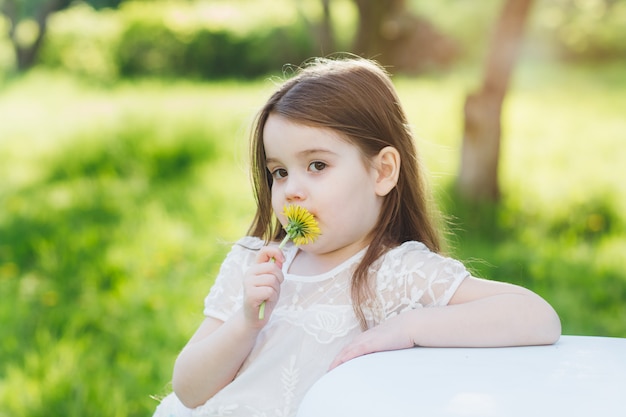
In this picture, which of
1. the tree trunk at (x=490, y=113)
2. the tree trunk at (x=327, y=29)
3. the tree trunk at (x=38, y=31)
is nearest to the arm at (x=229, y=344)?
the tree trunk at (x=490, y=113)

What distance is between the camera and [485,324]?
1.66m

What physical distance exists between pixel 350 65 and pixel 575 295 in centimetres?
251

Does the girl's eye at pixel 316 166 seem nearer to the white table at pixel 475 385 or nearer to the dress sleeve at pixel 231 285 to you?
the dress sleeve at pixel 231 285

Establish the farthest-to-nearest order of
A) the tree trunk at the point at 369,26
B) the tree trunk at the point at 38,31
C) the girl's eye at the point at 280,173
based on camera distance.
→ the tree trunk at the point at 38,31
the tree trunk at the point at 369,26
the girl's eye at the point at 280,173

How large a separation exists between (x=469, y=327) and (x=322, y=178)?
1.37 ft

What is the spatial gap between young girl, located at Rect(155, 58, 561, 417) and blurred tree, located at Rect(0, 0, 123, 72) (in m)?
13.1

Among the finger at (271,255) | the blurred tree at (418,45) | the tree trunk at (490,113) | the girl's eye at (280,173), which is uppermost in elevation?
the girl's eye at (280,173)

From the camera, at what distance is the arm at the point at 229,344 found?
1.70 m

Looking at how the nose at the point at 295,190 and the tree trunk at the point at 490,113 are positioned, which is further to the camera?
the tree trunk at the point at 490,113

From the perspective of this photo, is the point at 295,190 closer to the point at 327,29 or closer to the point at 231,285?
the point at 231,285

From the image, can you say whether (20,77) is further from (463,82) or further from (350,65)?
(350,65)

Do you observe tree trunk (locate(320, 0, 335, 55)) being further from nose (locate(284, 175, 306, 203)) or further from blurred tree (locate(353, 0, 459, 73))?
blurred tree (locate(353, 0, 459, 73))

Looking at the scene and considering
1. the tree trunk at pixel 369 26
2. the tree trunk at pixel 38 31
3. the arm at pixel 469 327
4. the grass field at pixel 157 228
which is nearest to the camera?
the arm at pixel 469 327

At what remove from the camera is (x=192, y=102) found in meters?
8.79
